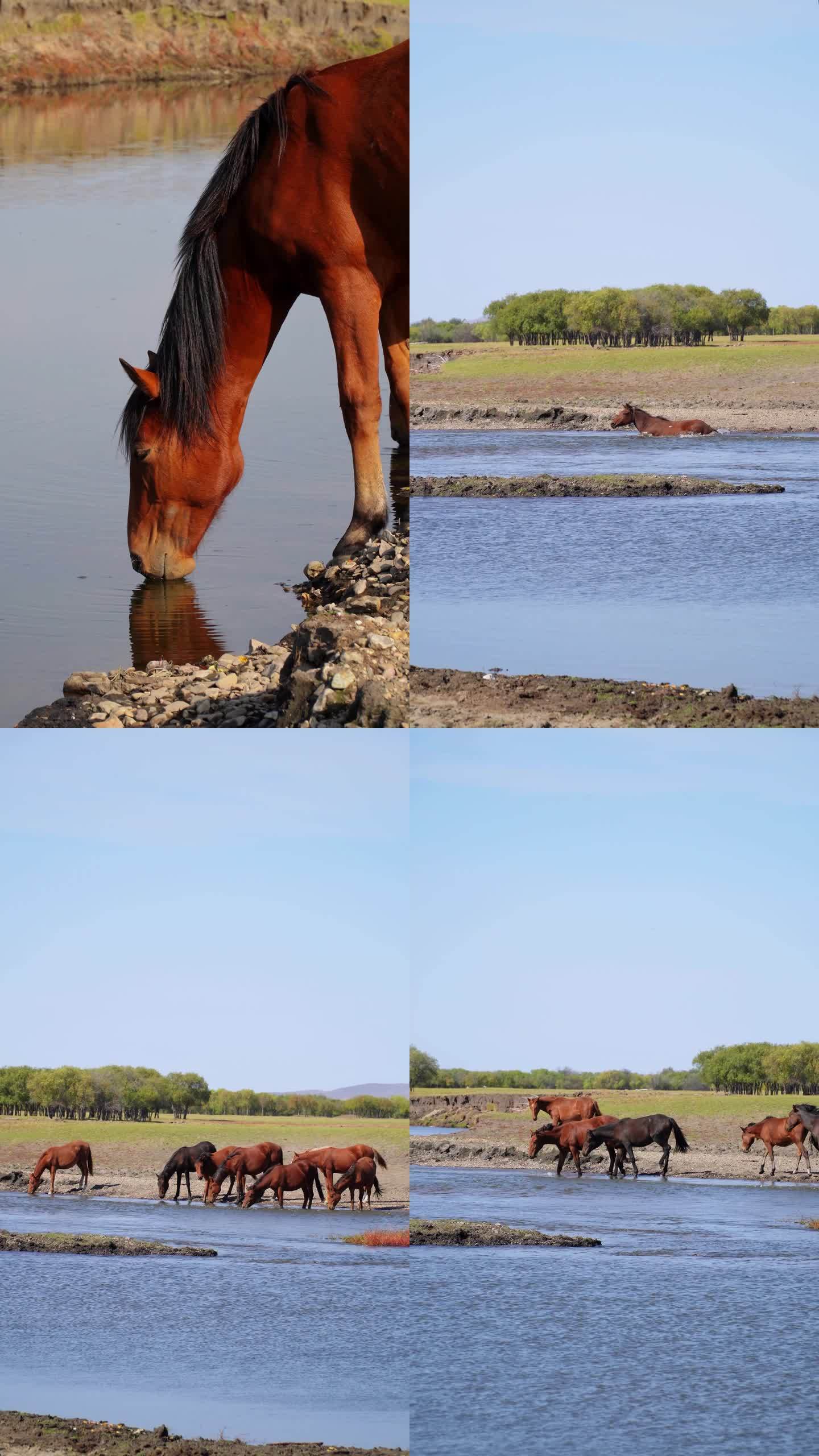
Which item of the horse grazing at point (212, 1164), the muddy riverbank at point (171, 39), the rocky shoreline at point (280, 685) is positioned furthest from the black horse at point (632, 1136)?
the muddy riverbank at point (171, 39)

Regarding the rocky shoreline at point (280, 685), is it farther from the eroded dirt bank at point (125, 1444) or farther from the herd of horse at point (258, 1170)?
the herd of horse at point (258, 1170)

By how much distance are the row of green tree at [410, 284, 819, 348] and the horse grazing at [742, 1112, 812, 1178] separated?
14.3 m

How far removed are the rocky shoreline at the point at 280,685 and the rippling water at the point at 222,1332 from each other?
4237 mm

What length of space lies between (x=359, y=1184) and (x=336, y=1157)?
71 cm

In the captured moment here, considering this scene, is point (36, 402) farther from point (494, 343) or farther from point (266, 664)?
point (494, 343)

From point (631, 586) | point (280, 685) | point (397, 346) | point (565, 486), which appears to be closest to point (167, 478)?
point (280, 685)

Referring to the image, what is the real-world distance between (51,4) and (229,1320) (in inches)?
768

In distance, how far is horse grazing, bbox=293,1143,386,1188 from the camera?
13781mm

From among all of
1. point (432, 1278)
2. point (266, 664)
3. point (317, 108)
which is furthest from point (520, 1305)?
point (317, 108)

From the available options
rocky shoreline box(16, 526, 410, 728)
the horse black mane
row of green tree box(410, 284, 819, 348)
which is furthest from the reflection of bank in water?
row of green tree box(410, 284, 819, 348)

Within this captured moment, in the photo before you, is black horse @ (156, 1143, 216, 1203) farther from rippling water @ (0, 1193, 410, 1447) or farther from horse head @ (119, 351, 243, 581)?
horse head @ (119, 351, 243, 581)

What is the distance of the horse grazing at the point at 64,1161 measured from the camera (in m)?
14.8

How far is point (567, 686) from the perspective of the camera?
23.7ft

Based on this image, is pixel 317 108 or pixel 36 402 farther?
pixel 36 402
